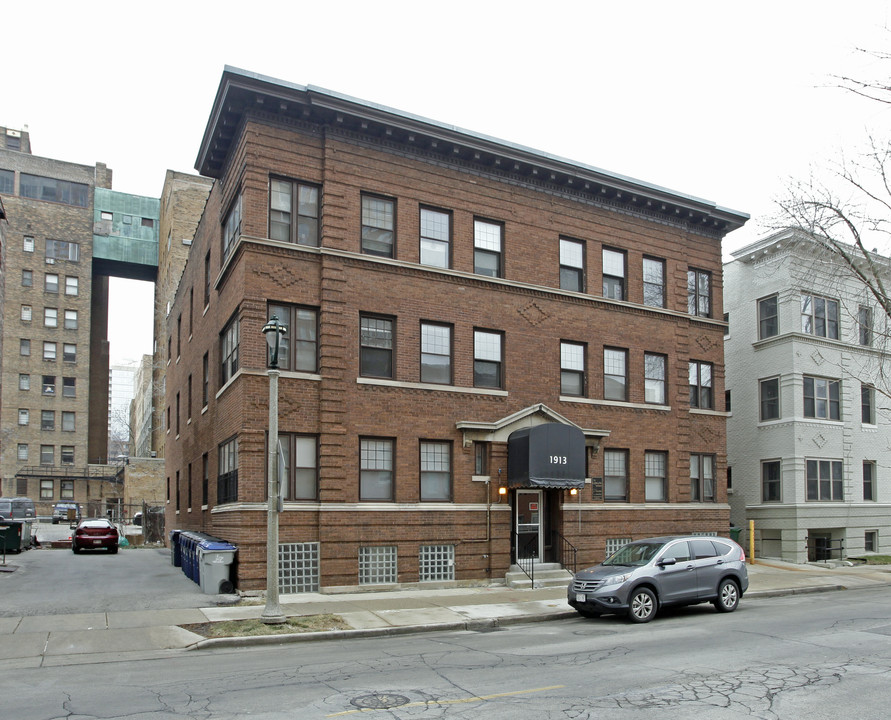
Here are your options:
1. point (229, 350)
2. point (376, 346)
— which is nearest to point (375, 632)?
point (376, 346)

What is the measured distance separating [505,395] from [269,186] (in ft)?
27.8

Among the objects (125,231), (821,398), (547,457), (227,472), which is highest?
(125,231)

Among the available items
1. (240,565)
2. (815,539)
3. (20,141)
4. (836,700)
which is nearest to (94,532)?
(240,565)

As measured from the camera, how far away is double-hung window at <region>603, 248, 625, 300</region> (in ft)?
84.2

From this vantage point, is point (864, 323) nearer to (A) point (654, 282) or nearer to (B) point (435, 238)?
(A) point (654, 282)

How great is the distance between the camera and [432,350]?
22.1 metres

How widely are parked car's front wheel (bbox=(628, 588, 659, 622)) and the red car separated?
2561cm

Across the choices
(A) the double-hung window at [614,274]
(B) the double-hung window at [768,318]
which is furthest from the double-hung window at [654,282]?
(B) the double-hung window at [768,318]

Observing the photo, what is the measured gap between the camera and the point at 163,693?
32.2ft

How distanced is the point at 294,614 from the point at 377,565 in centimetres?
439

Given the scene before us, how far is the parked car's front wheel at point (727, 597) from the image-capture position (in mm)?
16922

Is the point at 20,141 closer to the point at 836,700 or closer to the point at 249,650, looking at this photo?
the point at 249,650

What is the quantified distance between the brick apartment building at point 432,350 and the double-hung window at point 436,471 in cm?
5

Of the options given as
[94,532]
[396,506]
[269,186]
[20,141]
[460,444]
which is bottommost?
[94,532]
